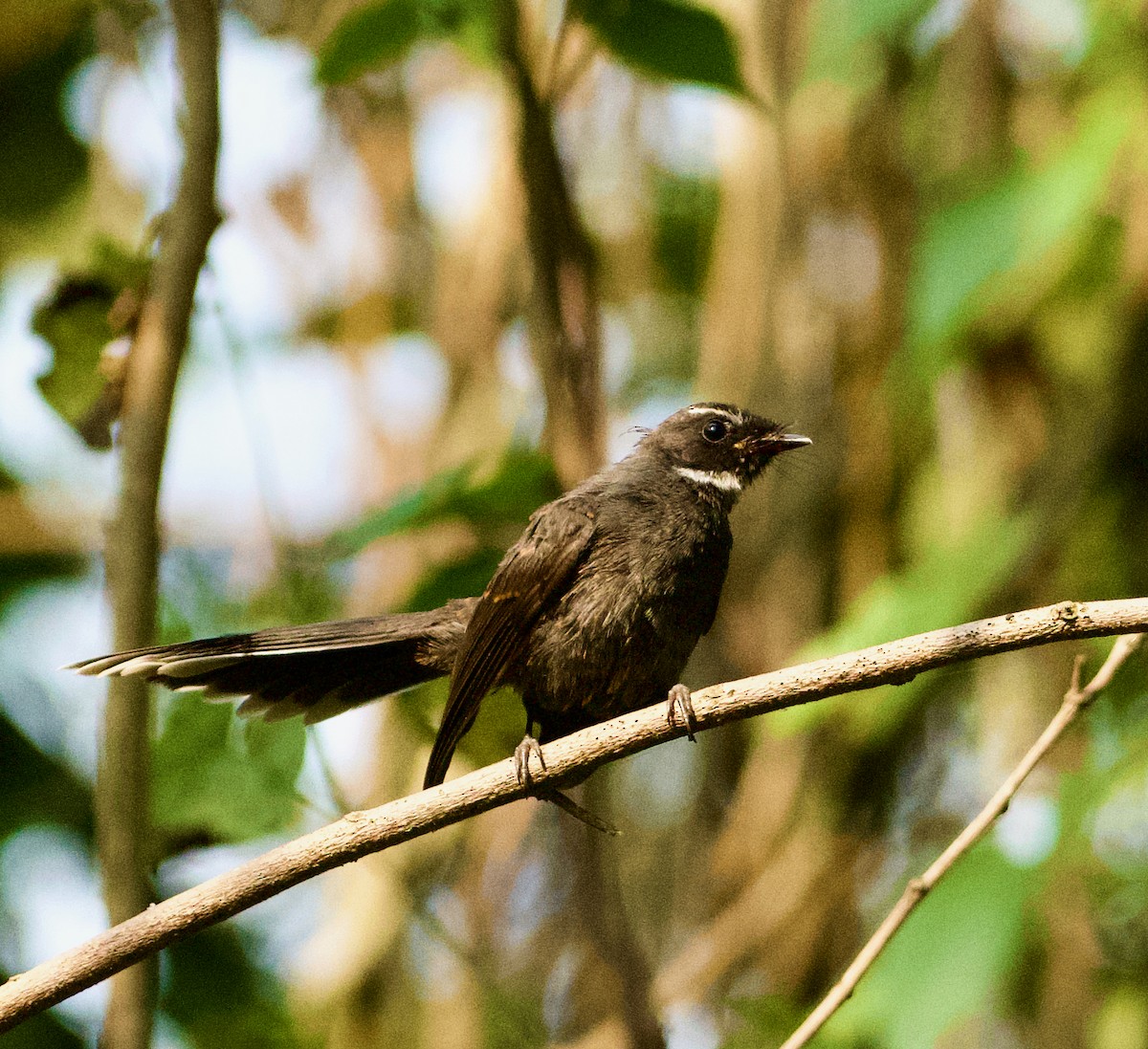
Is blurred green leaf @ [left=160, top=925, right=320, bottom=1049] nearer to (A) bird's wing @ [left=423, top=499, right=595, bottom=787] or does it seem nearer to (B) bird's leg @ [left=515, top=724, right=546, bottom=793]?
(A) bird's wing @ [left=423, top=499, right=595, bottom=787]

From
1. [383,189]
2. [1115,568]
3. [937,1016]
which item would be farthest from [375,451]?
[937,1016]

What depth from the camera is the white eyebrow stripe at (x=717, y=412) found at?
4625 mm

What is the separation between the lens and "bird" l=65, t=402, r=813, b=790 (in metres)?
3.69

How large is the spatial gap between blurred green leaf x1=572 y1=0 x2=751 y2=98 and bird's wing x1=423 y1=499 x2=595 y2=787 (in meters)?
1.26

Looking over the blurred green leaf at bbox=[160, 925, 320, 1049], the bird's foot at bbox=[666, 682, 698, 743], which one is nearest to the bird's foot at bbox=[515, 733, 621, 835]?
the bird's foot at bbox=[666, 682, 698, 743]

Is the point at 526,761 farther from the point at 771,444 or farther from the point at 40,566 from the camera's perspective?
the point at 40,566

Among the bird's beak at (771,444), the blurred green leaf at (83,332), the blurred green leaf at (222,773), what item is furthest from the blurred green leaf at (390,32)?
the blurred green leaf at (222,773)

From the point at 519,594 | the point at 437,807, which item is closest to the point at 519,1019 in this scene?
the point at 519,594

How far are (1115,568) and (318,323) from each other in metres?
4.01

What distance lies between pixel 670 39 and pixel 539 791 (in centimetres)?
199

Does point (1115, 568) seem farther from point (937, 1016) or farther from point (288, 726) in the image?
point (288, 726)

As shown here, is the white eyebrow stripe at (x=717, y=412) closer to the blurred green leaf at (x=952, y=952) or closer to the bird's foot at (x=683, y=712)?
the bird's foot at (x=683, y=712)

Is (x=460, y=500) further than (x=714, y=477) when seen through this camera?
No

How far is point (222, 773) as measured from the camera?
3.29 metres
